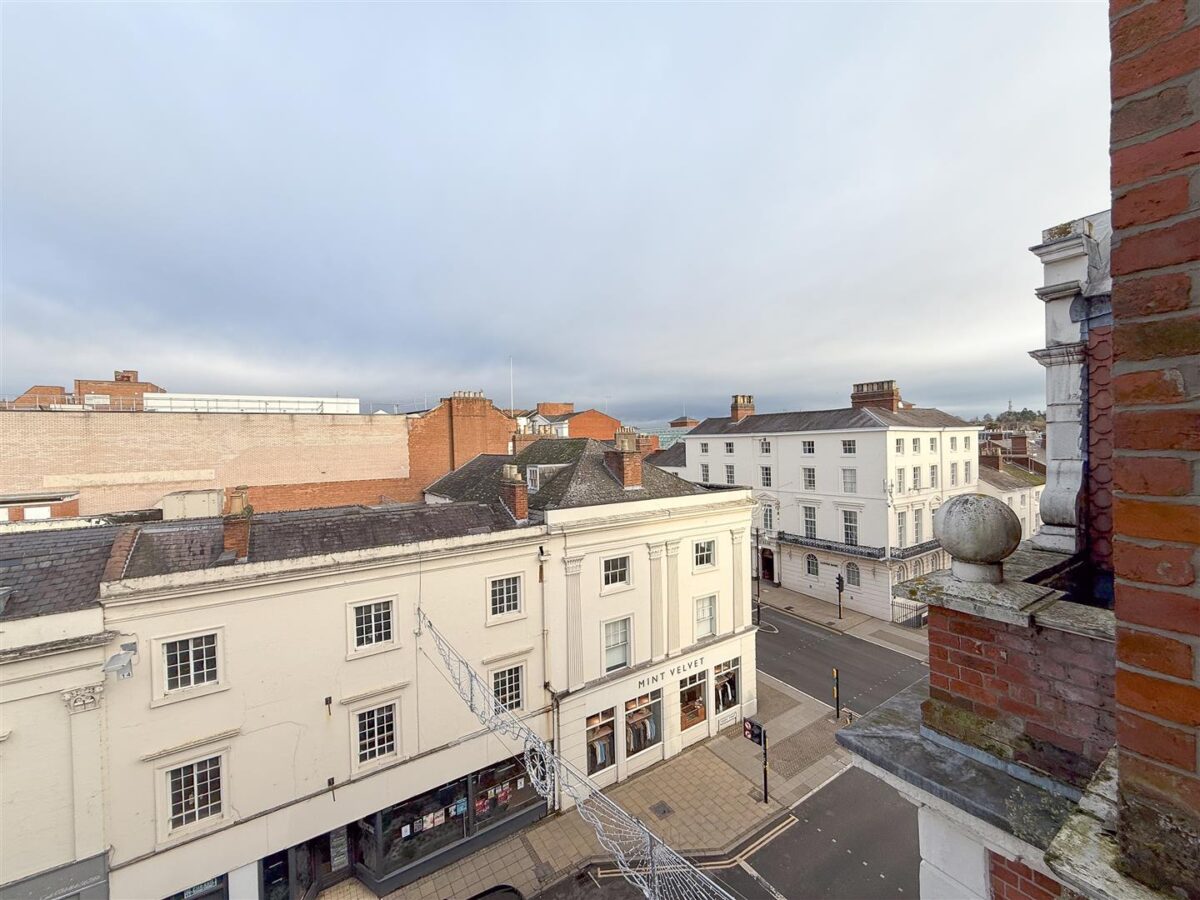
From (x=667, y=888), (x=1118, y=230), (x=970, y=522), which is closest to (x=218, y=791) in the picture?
(x=667, y=888)

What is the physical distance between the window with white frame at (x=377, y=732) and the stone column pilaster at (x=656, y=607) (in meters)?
8.25

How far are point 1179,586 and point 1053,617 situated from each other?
61.7 inches

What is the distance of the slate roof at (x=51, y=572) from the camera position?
10391 millimetres

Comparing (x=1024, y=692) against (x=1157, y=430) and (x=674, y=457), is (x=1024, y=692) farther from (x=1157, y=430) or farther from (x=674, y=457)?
(x=674, y=457)

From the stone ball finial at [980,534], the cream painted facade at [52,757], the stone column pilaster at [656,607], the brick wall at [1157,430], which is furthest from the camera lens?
the stone column pilaster at [656,607]

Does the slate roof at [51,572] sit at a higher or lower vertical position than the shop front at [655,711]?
higher

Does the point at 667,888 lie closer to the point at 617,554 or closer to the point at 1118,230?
the point at 617,554

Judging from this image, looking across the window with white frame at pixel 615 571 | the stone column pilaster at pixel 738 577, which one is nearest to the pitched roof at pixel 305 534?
the window with white frame at pixel 615 571

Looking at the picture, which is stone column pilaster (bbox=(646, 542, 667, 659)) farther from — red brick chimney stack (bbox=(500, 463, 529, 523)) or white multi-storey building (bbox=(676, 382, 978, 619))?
white multi-storey building (bbox=(676, 382, 978, 619))

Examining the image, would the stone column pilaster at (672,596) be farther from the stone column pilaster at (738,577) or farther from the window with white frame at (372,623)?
the window with white frame at (372,623)

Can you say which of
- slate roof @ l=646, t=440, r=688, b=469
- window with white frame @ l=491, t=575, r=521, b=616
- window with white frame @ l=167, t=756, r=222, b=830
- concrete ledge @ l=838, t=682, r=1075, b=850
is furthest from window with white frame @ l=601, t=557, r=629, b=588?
slate roof @ l=646, t=440, r=688, b=469

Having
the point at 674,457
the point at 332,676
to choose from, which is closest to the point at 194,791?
the point at 332,676

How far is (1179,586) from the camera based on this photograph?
198cm

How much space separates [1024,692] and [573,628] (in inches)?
535
